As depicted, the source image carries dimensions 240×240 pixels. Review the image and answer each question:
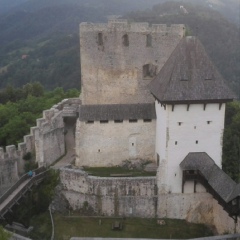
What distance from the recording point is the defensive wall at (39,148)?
3015 cm

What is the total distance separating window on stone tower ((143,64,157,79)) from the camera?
3117cm

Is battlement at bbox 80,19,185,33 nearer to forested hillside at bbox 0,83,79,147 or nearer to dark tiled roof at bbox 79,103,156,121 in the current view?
dark tiled roof at bbox 79,103,156,121

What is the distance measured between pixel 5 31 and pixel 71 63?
103 metres

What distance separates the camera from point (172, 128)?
25969 millimetres

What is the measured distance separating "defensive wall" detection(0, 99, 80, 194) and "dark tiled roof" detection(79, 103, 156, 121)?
10.8 ft

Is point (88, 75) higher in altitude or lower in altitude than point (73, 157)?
higher

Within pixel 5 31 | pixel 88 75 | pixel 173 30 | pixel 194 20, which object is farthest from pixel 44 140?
pixel 5 31

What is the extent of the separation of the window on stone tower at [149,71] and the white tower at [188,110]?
421cm

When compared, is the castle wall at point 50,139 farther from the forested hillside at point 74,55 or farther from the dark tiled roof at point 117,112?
the forested hillside at point 74,55

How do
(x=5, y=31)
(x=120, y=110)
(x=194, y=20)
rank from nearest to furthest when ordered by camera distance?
(x=120, y=110) < (x=194, y=20) < (x=5, y=31)

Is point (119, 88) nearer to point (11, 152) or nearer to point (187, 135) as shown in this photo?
point (187, 135)

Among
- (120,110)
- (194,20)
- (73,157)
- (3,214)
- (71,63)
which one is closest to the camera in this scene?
(3,214)

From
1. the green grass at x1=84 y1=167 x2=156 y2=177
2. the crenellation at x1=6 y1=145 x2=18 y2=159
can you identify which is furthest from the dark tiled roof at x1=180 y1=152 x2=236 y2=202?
the crenellation at x1=6 y1=145 x2=18 y2=159

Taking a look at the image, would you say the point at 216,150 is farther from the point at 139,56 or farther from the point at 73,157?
the point at 73,157
